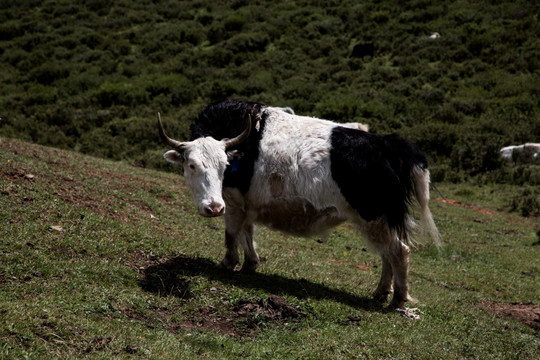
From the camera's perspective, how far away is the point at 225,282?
6.66 metres

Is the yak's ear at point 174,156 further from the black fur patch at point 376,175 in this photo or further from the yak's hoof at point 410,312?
the yak's hoof at point 410,312

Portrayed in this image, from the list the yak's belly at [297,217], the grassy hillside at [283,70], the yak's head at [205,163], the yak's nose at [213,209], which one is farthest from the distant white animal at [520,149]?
the yak's nose at [213,209]

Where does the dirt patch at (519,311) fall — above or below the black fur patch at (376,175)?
below

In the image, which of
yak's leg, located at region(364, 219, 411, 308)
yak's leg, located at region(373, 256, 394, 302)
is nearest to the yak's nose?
yak's leg, located at region(364, 219, 411, 308)

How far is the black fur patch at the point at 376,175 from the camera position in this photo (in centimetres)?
657

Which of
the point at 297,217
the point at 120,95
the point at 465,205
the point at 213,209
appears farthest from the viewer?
the point at 120,95

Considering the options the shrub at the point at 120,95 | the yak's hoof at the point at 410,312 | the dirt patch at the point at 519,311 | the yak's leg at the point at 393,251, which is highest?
the yak's leg at the point at 393,251

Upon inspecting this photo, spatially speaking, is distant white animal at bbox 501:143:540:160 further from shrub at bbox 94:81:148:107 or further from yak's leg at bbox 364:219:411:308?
shrub at bbox 94:81:148:107

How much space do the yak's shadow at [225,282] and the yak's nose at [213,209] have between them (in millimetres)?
938

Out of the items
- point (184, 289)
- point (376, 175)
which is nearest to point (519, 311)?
point (376, 175)

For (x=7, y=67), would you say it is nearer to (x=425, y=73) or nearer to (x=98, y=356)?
(x=425, y=73)

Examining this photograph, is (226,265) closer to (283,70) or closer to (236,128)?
(236,128)

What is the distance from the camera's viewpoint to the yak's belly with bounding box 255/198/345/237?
6836 millimetres

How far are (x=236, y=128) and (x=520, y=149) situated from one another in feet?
51.5
